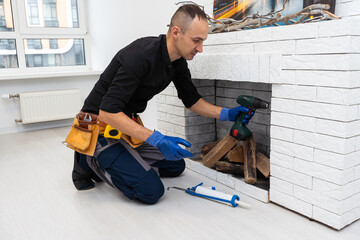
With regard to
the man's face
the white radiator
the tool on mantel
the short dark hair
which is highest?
the short dark hair

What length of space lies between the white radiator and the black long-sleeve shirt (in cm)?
210

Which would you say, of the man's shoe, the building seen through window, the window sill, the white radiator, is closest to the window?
the building seen through window

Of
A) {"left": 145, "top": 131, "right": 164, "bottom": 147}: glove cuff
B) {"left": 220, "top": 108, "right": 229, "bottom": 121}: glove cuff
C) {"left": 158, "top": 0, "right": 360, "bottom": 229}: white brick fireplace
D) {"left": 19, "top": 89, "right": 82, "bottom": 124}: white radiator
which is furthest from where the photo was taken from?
{"left": 19, "top": 89, "right": 82, "bottom": 124}: white radiator

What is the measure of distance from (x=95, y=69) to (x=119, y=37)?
907mm

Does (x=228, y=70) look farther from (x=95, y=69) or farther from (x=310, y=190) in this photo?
(x=95, y=69)

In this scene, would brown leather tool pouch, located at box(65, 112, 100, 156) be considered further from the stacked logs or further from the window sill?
the window sill

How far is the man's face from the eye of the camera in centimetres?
165

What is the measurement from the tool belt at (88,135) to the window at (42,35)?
2511 mm

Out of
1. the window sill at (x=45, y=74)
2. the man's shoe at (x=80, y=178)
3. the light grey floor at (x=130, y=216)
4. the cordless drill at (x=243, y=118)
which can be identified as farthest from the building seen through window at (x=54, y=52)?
the cordless drill at (x=243, y=118)

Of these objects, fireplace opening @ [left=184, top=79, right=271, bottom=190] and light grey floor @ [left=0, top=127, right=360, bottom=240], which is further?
fireplace opening @ [left=184, top=79, right=271, bottom=190]

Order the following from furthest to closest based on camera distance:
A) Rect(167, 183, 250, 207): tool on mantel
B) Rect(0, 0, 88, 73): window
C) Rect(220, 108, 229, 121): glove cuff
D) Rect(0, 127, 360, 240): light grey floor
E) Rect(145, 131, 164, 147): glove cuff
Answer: Rect(0, 0, 88, 73): window < Rect(220, 108, 229, 121): glove cuff < Rect(167, 183, 250, 207): tool on mantel < Rect(145, 131, 164, 147): glove cuff < Rect(0, 127, 360, 240): light grey floor

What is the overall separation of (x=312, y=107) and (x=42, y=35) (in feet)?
11.7

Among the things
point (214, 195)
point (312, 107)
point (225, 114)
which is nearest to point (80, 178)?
point (214, 195)

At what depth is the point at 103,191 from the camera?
2049mm
